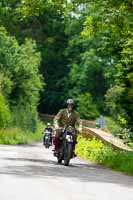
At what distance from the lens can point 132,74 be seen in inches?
935

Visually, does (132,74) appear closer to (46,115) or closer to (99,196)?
(99,196)

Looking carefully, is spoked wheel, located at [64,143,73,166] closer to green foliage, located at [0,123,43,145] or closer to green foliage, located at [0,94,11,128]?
green foliage, located at [0,123,43,145]

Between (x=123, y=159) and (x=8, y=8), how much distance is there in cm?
5746

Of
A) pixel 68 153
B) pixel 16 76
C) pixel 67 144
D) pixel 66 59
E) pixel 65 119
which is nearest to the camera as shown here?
pixel 68 153

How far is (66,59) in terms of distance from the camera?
88312 millimetres

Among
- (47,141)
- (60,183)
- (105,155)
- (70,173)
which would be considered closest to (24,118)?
(47,141)

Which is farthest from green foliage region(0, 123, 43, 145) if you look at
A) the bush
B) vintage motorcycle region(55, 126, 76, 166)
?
vintage motorcycle region(55, 126, 76, 166)

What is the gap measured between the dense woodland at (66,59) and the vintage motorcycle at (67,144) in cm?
360

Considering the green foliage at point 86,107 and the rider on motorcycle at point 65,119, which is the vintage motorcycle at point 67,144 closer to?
the rider on motorcycle at point 65,119

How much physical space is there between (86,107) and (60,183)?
222 feet

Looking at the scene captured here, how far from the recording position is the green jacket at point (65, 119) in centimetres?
2000

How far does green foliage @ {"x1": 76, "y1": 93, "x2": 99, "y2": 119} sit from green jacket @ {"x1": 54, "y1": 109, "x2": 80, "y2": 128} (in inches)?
2377

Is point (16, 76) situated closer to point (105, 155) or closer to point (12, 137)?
point (12, 137)

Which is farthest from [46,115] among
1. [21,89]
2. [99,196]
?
[99,196]
